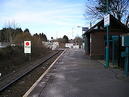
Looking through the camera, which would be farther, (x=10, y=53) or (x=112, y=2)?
(x=112, y=2)

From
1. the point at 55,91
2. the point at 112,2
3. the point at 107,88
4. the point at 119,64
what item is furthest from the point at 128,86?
the point at 112,2

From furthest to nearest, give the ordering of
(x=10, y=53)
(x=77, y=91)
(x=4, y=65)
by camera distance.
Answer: (x=10, y=53) → (x=4, y=65) → (x=77, y=91)

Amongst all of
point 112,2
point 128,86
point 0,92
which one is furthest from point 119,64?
point 112,2

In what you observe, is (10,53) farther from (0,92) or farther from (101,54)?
(0,92)

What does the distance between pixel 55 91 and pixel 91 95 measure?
1426 mm

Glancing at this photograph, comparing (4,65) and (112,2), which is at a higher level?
(112,2)

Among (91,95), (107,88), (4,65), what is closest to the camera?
(91,95)

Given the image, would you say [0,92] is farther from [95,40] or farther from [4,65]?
[95,40]

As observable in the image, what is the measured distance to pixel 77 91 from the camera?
8.53m

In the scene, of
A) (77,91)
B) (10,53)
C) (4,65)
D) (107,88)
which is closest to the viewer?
(77,91)

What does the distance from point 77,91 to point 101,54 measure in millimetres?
16507

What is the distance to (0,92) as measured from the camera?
9.21 metres

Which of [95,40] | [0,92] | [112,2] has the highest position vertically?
[112,2]

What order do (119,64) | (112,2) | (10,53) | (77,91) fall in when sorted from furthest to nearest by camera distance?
(112,2)
(10,53)
(119,64)
(77,91)
